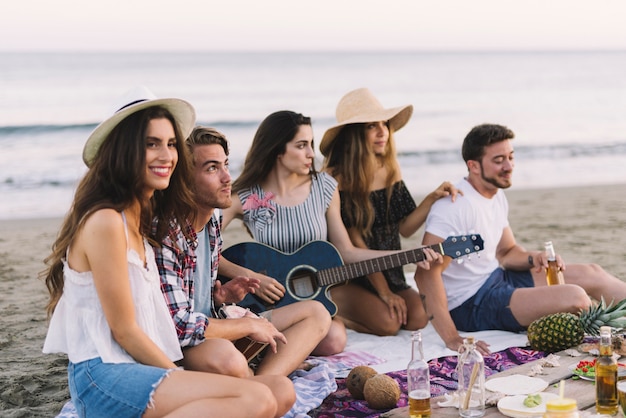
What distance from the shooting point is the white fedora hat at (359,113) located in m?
5.67

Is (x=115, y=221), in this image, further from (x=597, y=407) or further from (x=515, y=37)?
(x=515, y=37)

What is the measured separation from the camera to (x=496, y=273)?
5.39m

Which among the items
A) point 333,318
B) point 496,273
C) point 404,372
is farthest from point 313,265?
point 496,273

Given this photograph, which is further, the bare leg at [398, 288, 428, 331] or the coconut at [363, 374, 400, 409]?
the bare leg at [398, 288, 428, 331]

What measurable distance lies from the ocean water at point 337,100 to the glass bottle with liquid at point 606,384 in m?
2.25

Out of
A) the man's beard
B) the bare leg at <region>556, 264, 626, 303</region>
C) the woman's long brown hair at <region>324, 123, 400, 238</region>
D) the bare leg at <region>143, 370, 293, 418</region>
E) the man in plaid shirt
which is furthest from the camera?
the woman's long brown hair at <region>324, 123, 400, 238</region>

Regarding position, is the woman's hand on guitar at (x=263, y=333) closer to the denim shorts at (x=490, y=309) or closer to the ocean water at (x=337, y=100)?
the ocean water at (x=337, y=100)

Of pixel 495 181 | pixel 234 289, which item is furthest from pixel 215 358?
pixel 495 181

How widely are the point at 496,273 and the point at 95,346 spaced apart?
2980 millimetres

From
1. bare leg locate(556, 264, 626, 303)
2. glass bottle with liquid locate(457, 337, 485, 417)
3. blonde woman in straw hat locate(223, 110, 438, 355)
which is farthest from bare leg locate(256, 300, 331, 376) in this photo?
bare leg locate(556, 264, 626, 303)

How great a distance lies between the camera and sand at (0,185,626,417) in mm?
4762

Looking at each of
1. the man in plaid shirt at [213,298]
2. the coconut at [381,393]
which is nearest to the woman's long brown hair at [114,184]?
the man in plaid shirt at [213,298]

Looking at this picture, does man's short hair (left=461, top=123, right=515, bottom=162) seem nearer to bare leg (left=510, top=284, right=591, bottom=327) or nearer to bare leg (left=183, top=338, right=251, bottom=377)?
bare leg (left=510, top=284, right=591, bottom=327)

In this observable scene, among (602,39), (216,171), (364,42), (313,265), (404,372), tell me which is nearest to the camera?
(216,171)
